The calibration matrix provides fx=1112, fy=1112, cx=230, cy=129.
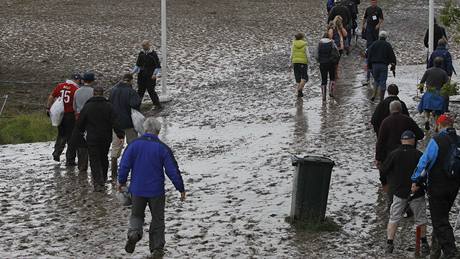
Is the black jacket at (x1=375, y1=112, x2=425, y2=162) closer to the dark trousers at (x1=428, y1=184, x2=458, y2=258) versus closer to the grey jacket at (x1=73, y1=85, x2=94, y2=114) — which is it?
the dark trousers at (x1=428, y1=184, x2=458, y2=258)

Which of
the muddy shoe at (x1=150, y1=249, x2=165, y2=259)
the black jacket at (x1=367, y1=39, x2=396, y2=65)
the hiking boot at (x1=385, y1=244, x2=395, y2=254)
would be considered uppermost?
the black jacket at (x1=367, y1=39, x2=396, y2=65)

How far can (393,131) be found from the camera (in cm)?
1475

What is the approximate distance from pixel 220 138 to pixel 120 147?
3.78 m

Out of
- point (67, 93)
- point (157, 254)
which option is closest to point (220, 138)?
point (67, 93)

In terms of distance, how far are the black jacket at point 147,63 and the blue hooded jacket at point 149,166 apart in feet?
39.7

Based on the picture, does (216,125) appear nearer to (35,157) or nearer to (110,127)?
(35,157)

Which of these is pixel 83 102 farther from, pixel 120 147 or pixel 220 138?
pixel 220 138

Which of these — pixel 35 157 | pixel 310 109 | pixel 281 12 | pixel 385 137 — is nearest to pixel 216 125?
pixel 310 109

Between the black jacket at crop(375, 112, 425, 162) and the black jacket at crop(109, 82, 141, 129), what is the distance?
431cm

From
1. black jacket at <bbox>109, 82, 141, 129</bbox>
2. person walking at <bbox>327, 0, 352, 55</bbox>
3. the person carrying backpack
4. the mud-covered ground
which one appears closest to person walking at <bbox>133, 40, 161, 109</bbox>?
the mud-covered ground

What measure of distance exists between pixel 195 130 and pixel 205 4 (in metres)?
21.7

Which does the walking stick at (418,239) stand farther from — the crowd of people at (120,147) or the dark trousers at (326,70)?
the dark trousers at (326,70)

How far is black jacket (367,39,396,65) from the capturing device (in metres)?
22.6

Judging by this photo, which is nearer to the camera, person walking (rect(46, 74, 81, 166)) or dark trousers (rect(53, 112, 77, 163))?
person walking (rect(46, 74, 81, 166))
